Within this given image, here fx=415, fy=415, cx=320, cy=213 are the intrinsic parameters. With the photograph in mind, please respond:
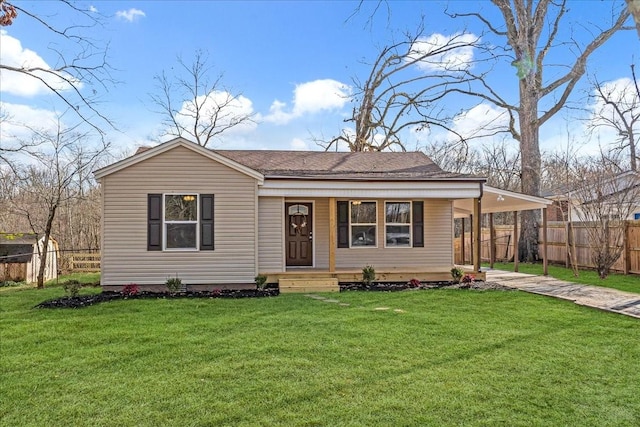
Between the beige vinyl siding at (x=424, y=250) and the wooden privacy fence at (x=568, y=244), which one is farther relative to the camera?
the wooden privacy fence at (x=568, y=244)

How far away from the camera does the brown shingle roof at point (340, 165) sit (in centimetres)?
1117

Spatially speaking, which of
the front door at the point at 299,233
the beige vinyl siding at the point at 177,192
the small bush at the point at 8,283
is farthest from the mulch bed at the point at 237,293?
the small bush at the point at 8,283

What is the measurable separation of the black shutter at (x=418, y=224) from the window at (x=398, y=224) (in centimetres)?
14

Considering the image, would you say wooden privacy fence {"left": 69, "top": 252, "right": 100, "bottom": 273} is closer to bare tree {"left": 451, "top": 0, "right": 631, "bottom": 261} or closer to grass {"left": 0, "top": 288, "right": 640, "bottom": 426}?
grass {"left": 0, "top": 288, "right": 640, "bottom": 426}

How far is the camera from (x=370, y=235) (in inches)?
472

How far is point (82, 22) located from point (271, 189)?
5.54 m

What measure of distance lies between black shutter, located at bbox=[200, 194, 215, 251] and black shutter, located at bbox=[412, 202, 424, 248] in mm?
5641

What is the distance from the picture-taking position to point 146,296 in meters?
9.57

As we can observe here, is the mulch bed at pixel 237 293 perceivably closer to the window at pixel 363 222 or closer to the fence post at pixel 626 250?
the window at pixel 363 222

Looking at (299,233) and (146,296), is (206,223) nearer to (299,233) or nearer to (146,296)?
(146,296)

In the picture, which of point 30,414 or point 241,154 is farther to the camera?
point 241,154

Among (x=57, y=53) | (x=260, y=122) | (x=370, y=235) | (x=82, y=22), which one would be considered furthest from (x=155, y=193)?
(x=260, y=122)

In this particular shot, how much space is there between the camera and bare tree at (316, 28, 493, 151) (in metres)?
20.5

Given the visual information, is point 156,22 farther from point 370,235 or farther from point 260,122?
point 260,122
